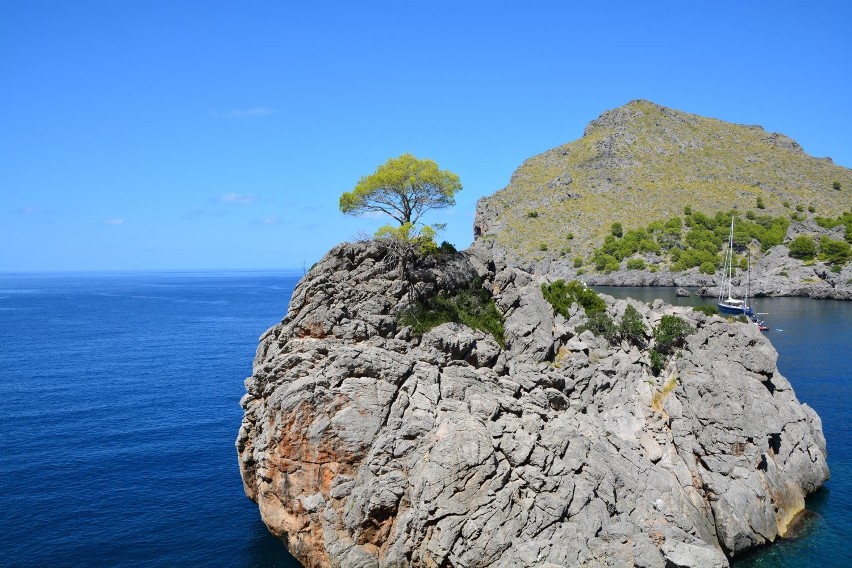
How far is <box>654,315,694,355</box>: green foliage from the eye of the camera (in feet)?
183

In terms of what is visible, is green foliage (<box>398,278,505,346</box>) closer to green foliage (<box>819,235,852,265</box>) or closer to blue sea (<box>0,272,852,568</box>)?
blue sea (<box>0,272,852,568</box>)

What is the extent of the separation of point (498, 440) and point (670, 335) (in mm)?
24433

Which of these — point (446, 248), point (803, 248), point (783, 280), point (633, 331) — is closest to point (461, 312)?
point (446, 248)

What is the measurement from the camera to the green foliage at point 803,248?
192 metres

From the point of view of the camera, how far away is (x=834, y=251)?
188 metres

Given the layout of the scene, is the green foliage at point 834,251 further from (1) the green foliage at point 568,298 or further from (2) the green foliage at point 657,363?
(2) the green foliage at point 657,363

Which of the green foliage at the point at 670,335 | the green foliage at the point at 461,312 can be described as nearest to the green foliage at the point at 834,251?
the green foliage at the point at 670,335

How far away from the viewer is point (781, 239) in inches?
7864

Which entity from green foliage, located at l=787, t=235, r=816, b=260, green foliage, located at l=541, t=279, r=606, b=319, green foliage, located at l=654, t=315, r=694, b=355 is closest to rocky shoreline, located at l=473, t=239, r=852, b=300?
green foliage, located at l=787, t=235, r=816, b=260

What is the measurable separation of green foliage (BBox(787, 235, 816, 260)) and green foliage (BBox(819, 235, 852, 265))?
286 centimetres

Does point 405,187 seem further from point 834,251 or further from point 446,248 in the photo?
point 834,251

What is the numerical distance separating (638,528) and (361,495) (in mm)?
17917

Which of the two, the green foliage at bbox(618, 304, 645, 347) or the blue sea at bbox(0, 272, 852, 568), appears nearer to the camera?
the blue sea at bbox(0, 272, 852, 568)

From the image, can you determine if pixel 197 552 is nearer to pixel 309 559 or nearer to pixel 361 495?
pixel 309 559
